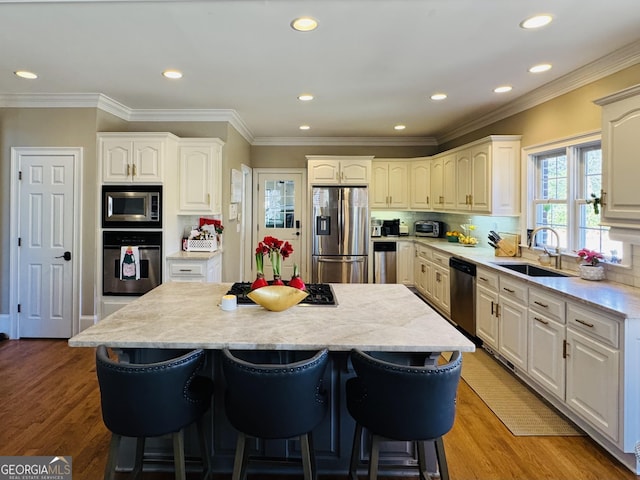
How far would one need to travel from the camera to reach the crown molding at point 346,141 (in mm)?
6430

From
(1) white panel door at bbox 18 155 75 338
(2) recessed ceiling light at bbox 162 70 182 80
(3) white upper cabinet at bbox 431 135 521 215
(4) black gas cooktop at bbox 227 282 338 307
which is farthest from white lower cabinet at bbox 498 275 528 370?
(1) white panel door at bbox 18 155 75 338

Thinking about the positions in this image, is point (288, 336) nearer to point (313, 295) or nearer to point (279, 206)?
point (313, 295)

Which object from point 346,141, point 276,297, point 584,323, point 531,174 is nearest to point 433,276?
point 531,174

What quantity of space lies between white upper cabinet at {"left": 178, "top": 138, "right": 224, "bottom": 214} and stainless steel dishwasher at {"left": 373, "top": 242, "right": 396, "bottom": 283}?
9.02 feet

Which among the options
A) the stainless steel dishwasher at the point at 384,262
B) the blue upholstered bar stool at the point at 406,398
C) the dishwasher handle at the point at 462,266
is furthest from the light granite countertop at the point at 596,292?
the stainless steel dishwasher at the point at 384,262

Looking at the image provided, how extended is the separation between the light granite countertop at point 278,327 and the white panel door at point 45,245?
Answer: 238 cm

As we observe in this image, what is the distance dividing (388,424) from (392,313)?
70 cm

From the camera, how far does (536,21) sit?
240 cm

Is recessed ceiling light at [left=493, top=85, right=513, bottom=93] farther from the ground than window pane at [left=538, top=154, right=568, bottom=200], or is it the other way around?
recessed ceiling light at [left=493, top=85, right=513, bottom=93]

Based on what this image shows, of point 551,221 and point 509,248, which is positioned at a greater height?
point 551,221

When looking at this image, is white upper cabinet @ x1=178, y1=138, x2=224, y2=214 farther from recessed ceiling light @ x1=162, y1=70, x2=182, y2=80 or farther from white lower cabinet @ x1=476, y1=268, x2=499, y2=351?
white lower cabinet @ x1=476, y1=268, x2=499, y2=351

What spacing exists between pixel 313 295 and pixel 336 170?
145 inches

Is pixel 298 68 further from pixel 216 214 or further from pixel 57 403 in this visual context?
pixel 57 403

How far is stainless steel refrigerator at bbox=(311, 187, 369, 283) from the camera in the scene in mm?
5785
